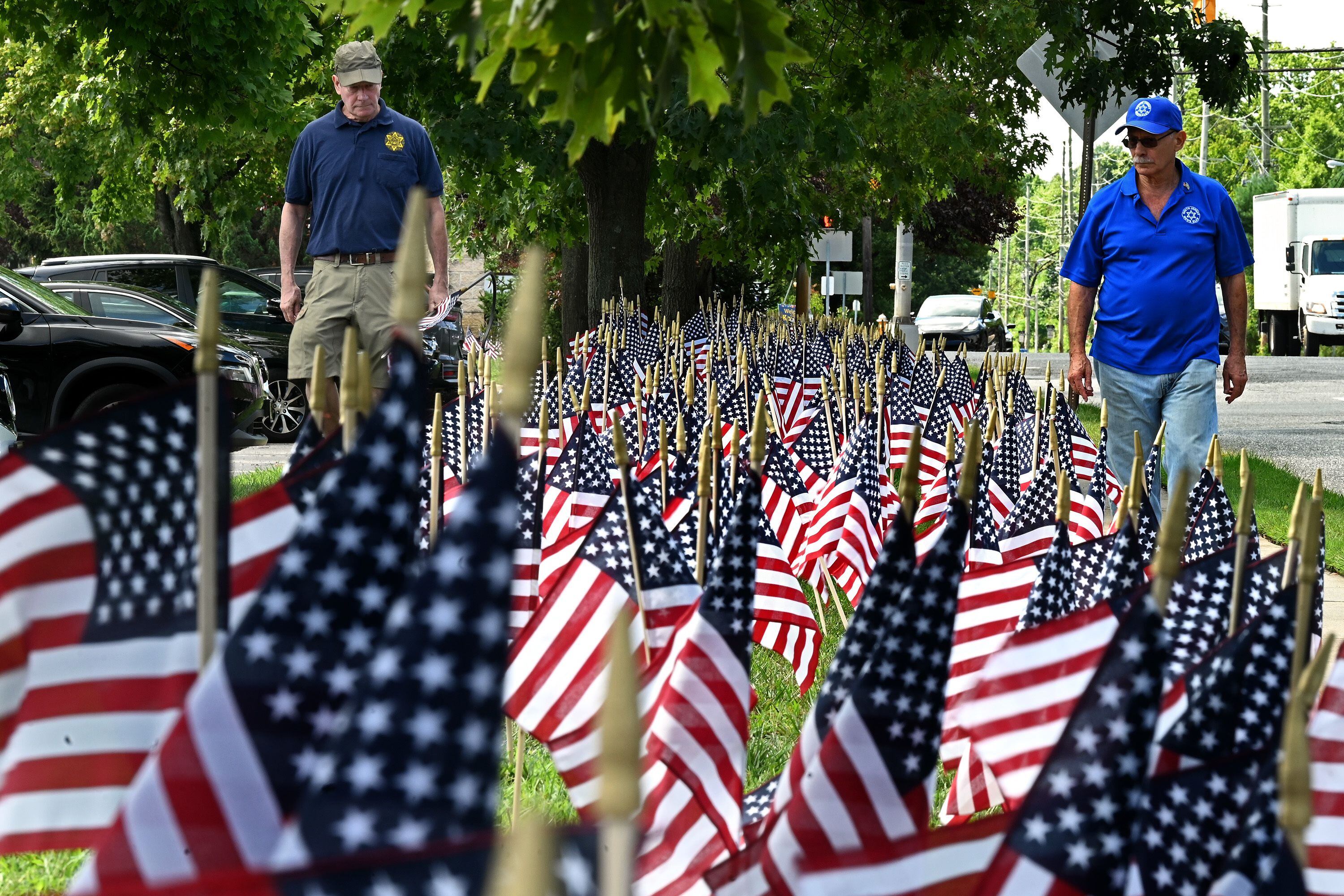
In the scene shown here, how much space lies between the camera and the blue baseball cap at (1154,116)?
6.50 meters

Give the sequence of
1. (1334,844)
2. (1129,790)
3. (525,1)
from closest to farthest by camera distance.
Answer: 1. (1129,790)
2. (1334,844)
3. (525,1)

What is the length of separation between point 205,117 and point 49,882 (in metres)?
8.47

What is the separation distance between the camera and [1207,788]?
2.43m

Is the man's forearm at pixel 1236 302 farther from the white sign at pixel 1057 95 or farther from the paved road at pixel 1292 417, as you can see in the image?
the paved road at pixel 1292 417

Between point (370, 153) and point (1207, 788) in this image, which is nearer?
point (1207, 788)

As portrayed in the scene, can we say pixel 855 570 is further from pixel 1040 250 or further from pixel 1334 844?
pixel 1040 250

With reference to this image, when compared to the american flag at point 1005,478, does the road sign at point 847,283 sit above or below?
above

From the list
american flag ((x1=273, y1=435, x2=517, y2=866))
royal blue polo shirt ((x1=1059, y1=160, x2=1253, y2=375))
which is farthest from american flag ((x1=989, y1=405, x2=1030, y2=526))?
american flag ((x1=273, y1=435, x2=517, y2=866))

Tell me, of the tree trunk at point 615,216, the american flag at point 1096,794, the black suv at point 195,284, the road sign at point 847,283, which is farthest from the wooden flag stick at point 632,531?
the road sign at point 847,283

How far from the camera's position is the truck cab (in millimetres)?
34875

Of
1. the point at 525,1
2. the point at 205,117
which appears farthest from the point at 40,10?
the point at 525,1

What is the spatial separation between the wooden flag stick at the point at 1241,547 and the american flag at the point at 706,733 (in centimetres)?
97

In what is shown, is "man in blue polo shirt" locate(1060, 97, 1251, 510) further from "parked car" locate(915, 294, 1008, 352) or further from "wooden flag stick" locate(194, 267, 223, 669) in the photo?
"parked car" locate(915, 294, 1008, 352)

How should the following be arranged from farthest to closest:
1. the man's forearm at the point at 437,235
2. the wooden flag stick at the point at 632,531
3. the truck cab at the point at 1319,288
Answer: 1. the truck cab at the point at 1319,288
2. the man's forearm at the point at 437,235
3. the wooden flag stick at the point at 632,531
